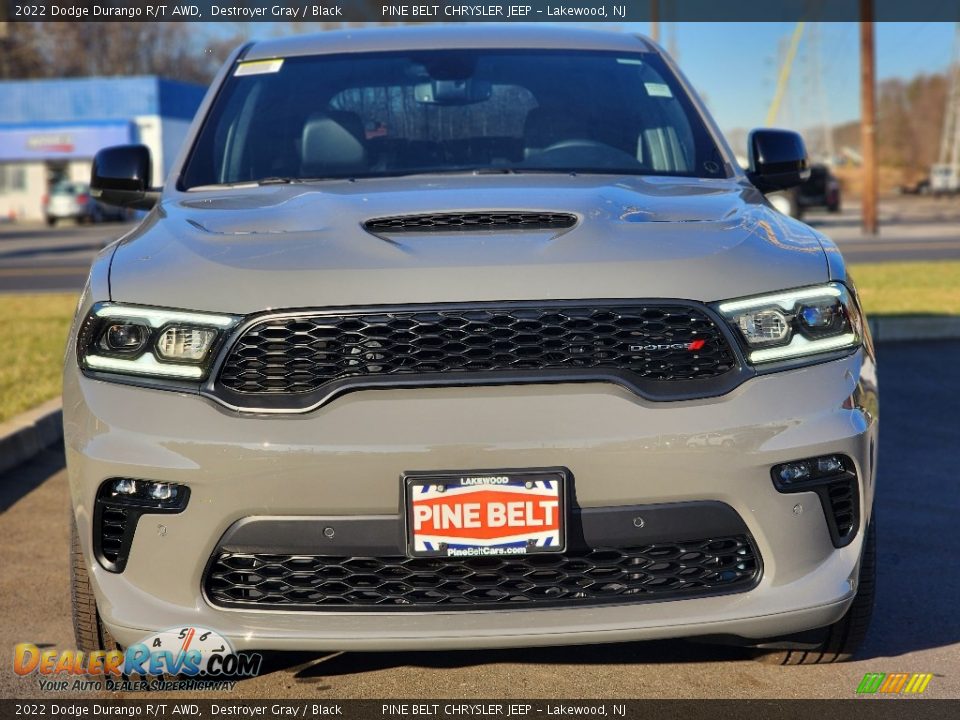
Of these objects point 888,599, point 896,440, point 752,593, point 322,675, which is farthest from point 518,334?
point 896,440

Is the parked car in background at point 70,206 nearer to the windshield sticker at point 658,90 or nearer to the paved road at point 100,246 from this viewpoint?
the paved road at point 100,246

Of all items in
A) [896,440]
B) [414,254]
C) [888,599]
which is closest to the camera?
→ [414,254]

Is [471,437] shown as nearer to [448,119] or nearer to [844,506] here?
[844,506]

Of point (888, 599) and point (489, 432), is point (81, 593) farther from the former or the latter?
point (888, 599)

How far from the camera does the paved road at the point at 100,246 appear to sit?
1902 centimetres

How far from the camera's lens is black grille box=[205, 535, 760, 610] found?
277 cm

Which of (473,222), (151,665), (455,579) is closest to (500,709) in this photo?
(455,579)

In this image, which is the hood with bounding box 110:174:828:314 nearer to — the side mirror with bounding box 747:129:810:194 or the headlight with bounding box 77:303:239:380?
the headlight with bounding box 77:303:239:380

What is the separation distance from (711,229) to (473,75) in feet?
5.09

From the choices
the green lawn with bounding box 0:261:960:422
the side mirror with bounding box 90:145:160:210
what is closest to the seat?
the side mirror with bounding box 90:145:160:210

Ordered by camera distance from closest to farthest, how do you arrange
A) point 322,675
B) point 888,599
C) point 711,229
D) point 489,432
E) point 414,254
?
point 489,432
point 414,254
point 711,229
point 322,675
point 888,599

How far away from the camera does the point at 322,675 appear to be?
3264 mm

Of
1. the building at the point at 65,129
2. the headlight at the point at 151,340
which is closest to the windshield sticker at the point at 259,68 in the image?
the headlight at the point at 151,340

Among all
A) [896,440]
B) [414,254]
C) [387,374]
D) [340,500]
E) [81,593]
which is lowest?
[896,440]
